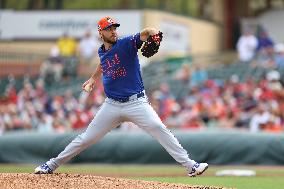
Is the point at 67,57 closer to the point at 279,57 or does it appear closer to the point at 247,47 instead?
the point at 247,47

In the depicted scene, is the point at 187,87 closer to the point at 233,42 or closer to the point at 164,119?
the point at 164,119

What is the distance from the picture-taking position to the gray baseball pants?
34.6 feet

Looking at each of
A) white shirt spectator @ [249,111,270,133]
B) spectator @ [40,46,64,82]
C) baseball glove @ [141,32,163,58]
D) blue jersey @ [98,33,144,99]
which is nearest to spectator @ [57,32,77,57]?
spectator @ [40,46,64,82]

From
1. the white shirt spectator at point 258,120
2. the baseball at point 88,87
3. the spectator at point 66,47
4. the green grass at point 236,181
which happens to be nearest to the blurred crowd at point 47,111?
the spectator at point 66,47

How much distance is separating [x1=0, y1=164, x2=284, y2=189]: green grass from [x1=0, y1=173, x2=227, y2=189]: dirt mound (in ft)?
5.67

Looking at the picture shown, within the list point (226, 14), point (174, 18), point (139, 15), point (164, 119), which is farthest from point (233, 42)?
point (164, 119)

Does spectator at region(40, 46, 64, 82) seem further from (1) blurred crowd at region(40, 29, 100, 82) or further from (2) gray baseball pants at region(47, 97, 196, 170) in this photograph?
(2) gray baseball pants at region(47, 97, 196, 170)

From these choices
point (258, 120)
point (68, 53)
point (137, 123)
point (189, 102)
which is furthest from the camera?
point (68, 53)

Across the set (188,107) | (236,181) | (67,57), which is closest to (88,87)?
(236,181)

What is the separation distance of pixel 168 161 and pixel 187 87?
207 inches

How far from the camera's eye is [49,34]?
28.0 meters

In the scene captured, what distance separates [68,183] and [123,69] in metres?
1.56

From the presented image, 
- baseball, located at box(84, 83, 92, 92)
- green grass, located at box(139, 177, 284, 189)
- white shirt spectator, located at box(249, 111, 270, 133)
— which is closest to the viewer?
baseball, located at box(84, 83, 92, 92)

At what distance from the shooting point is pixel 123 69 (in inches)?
418
